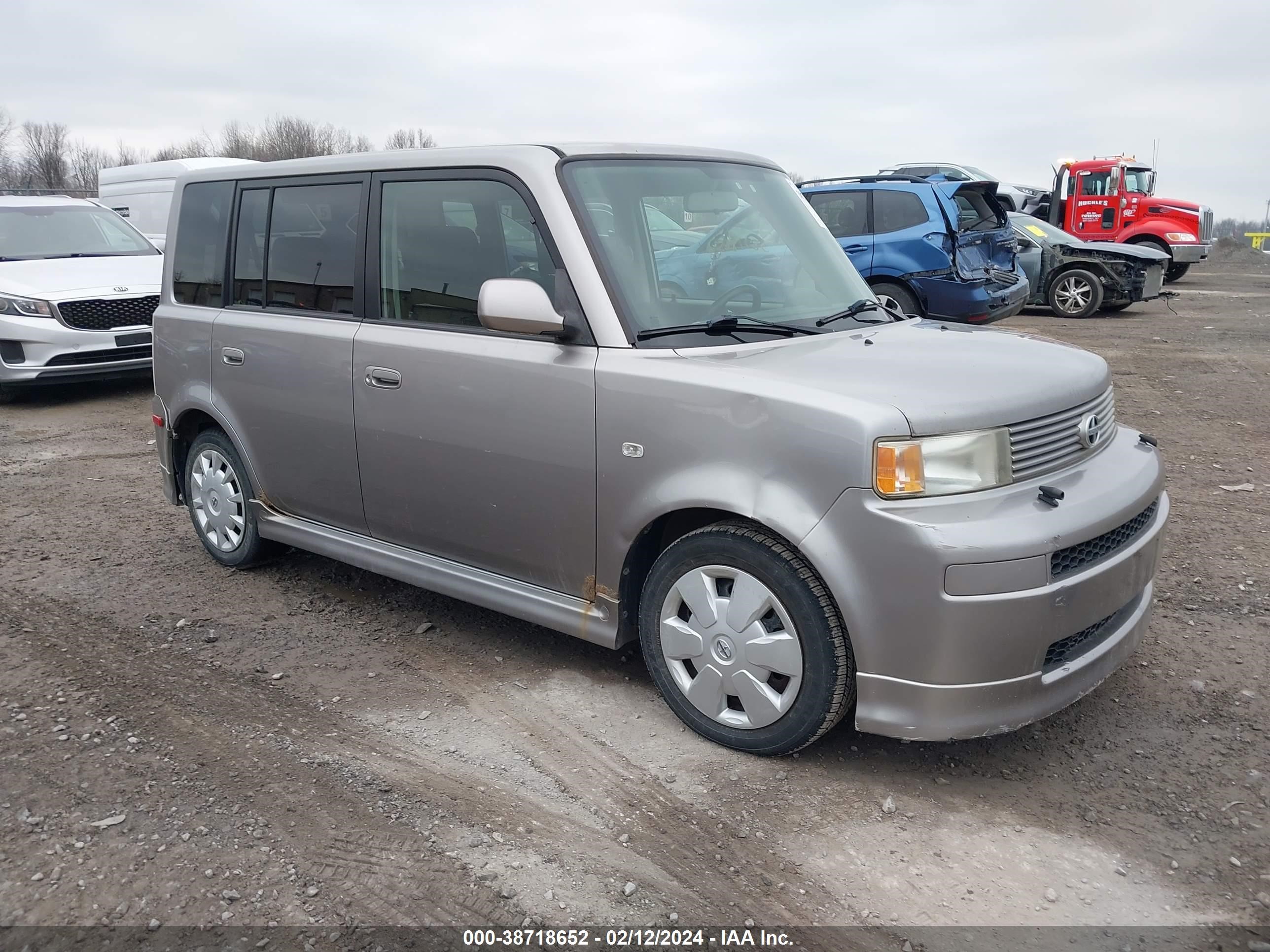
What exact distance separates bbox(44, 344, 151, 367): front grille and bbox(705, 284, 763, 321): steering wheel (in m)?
8.22

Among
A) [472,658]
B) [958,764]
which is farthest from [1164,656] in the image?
[472,658]

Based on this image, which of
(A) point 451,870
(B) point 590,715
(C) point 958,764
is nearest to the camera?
(A) point 451,870

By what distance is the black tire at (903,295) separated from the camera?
36.3 feet

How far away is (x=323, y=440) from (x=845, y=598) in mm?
2495

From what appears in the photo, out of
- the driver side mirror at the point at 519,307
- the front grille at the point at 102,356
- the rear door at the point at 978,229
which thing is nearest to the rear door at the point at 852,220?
the rear door at the point at 978,229

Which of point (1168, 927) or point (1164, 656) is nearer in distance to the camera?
point (1168, 927)

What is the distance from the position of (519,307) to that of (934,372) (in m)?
1.38

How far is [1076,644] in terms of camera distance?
10.5 ft

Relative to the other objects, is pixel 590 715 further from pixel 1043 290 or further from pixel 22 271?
pixel 1043 290

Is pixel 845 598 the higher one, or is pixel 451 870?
pixel 845 598

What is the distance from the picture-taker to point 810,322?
3.87 metres

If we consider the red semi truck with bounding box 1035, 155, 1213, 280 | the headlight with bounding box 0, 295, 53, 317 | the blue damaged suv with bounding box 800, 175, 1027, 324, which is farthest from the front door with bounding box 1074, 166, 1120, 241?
the headlight with bounding box 0, 295, 53, 317

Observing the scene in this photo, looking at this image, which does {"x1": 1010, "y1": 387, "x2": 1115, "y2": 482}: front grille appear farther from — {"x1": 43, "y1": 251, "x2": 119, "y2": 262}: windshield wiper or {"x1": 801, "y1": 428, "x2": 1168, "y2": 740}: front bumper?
{"x1": 43, "y1": 251, "x2": 119, "y2": 262}: windshield wiper

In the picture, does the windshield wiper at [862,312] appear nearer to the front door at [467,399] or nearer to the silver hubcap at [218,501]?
the front door at [467,399]
